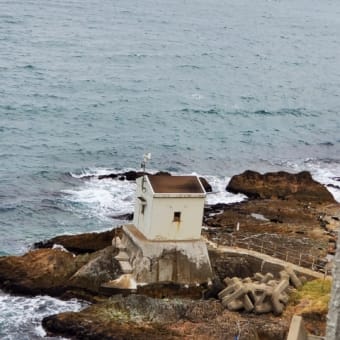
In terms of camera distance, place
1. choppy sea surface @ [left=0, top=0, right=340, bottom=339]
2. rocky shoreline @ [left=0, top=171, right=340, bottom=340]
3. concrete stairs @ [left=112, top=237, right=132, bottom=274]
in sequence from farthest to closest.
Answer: choppy sea surface @ [left=0, top=0, right=340, bottom=339] → concrete stairs @ [left=112, top=237, right=132, bottom=274] → rocky shoreline @ [left=0, top=171, right=340, bottom=340]

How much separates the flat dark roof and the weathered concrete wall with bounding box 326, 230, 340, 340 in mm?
16309

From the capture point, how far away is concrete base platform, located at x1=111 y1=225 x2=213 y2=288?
3073cm

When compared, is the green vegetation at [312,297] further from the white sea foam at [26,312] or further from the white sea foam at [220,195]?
the white sea foam at [220,195]

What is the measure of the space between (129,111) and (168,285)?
37.7m

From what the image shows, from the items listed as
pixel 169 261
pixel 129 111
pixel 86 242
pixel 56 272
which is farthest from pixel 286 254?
pixel 129 111

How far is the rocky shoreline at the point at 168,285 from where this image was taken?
27.6 metres

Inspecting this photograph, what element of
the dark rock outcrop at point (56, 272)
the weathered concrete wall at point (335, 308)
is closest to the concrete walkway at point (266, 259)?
the dark rock outcrop at point (56, 272)

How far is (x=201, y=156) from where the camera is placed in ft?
185

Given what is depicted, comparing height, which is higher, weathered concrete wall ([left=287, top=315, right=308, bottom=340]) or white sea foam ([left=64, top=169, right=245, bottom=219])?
weathered concrete wall ([left=287, top=315, right=308, bottom=340])

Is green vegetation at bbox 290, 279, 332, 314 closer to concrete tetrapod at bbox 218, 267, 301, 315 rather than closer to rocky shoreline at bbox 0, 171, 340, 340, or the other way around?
rocky shoreline at bbox 0, 171, 340, 340

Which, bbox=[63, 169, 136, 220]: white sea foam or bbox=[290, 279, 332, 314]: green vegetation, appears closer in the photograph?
bbox=[290, 279, 332, 314]: green vegetation

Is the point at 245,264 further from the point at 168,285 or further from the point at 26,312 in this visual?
the point at 26,312

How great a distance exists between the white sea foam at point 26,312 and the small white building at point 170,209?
382 cm

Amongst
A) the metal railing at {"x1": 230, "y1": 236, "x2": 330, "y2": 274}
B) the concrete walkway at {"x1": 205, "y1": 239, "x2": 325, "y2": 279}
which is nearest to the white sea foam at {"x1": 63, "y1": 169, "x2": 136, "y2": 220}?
the metal railing at {"x1": 230, "y1": 236, "x2": 330, "y2": 274}
